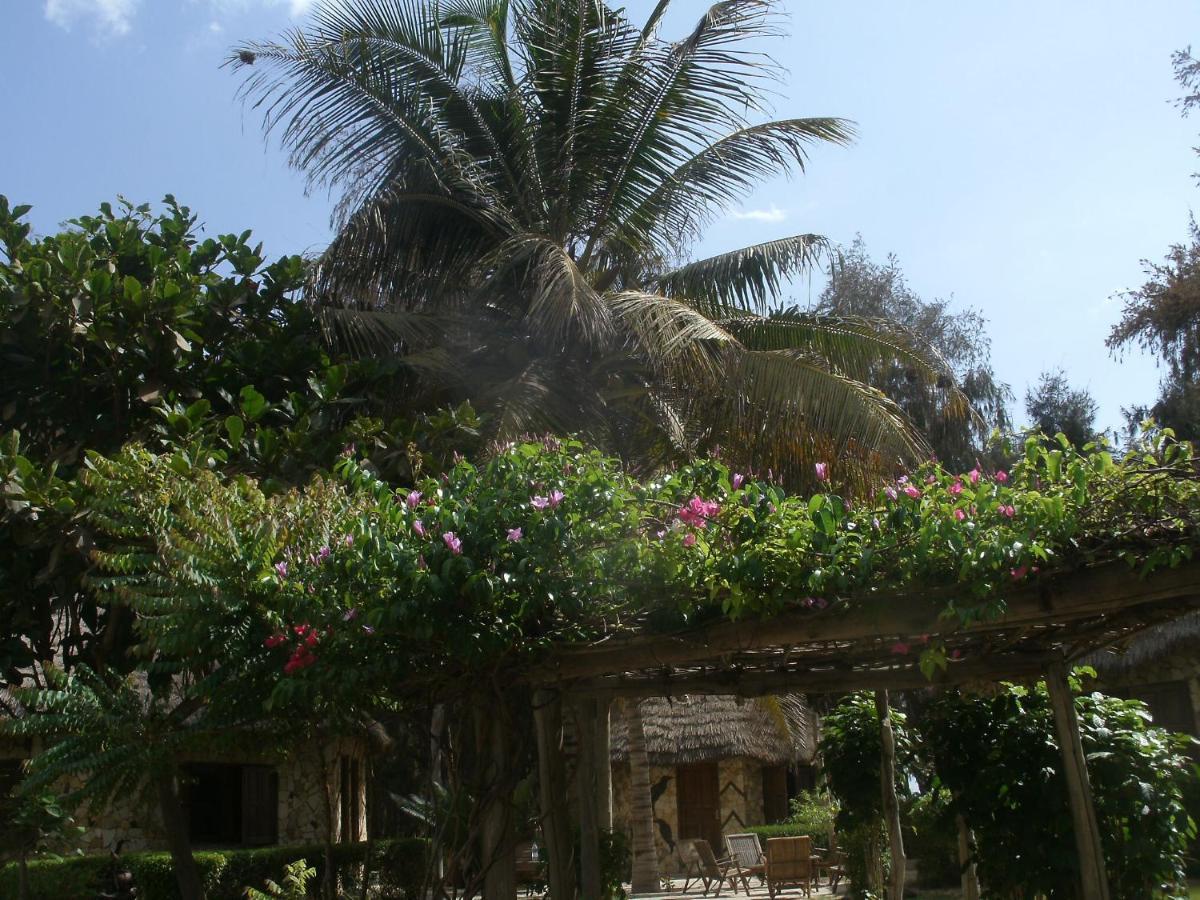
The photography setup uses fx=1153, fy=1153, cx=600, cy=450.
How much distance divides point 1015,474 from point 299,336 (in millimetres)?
6905

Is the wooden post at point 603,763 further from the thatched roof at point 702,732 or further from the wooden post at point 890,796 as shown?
the thatched roof at point 702,732

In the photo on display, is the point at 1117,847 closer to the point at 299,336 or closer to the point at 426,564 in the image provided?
the point at 426,564

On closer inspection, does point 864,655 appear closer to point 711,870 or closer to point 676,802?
point 711,870

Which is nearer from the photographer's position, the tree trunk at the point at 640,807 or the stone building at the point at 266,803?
the tree trunk at the point at 640,807

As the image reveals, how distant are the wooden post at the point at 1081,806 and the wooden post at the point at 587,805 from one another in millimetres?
2885

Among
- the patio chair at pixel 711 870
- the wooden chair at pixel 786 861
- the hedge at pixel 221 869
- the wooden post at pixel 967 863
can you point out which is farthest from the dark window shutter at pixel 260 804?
the wooden post at pixel 967 863

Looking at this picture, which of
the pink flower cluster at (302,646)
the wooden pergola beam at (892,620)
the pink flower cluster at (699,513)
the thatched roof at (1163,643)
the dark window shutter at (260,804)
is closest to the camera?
the wooden pergola beam at (892,620)

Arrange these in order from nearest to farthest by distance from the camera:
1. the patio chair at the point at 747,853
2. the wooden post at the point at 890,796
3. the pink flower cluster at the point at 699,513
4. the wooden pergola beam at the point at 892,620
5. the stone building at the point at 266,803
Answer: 1. the wooden pergola beam at the point at 892,620
2. the pink flower cluster at the point at 699,513
3. the wooden post at the point at 890,796
4. the stone building at the point at 266,803
5. the patio chair at the point at 747,853

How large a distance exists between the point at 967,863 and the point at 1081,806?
1465 millimetres

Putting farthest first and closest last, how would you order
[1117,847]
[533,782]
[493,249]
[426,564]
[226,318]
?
1. [493,249]
2. [226,318]
3. [533,782]
4. [1117,847]
5. [426,564]

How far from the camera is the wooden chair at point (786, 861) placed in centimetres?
1541

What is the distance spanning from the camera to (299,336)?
33.4ft

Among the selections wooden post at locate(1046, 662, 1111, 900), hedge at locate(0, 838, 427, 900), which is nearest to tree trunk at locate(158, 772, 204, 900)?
hedge at locate(0, 838, 427, 900)

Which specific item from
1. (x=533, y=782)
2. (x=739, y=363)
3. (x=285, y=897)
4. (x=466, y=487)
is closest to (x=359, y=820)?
(x=285, y=897)
